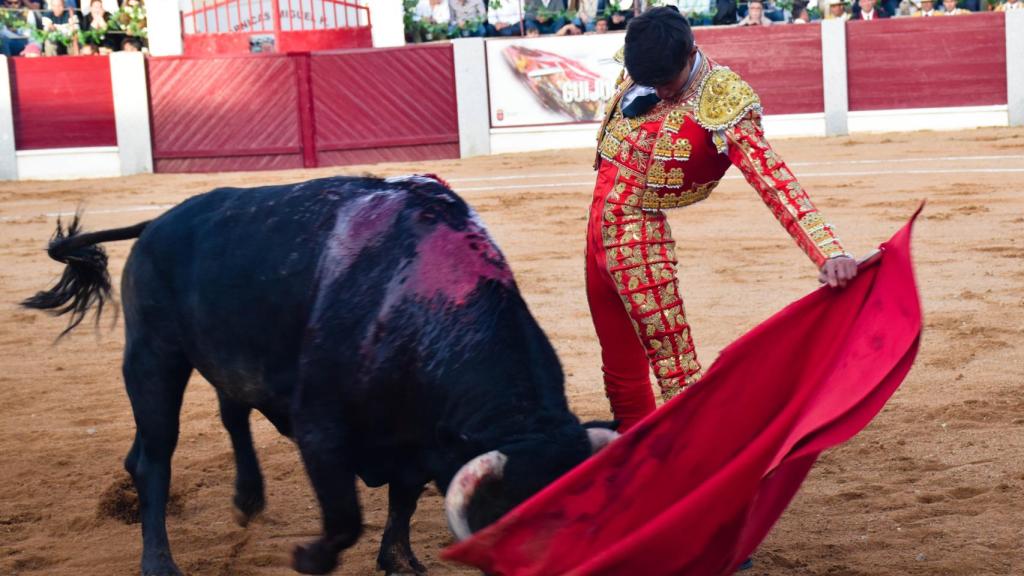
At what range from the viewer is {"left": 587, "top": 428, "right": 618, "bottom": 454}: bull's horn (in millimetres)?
2205

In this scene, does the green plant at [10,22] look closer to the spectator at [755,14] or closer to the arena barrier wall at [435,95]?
the arena barrier wall at [435,95]

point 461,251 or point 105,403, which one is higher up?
point 461,251

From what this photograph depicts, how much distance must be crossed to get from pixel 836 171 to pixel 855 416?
7.58m

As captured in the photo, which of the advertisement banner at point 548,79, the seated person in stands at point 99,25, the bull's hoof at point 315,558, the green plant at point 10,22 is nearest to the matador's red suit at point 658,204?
the bull's hoof at point 315,558

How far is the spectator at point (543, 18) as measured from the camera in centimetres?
1227

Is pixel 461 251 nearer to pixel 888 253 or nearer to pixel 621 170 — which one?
pixel 621 170

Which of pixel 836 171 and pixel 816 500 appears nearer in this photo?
pixel 816 500

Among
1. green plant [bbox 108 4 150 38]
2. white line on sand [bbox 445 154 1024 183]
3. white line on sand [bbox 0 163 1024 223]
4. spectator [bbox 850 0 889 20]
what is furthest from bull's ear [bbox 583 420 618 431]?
spectator [bbox 850 0 889 20]

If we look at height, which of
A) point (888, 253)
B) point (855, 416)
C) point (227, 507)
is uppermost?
point (888, 253)

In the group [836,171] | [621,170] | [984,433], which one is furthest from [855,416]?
[836,171]

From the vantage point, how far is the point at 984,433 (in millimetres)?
3566

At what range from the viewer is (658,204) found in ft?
8.90

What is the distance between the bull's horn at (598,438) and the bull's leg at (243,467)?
1.19 m

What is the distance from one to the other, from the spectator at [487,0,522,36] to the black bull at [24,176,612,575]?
9.45 meters
